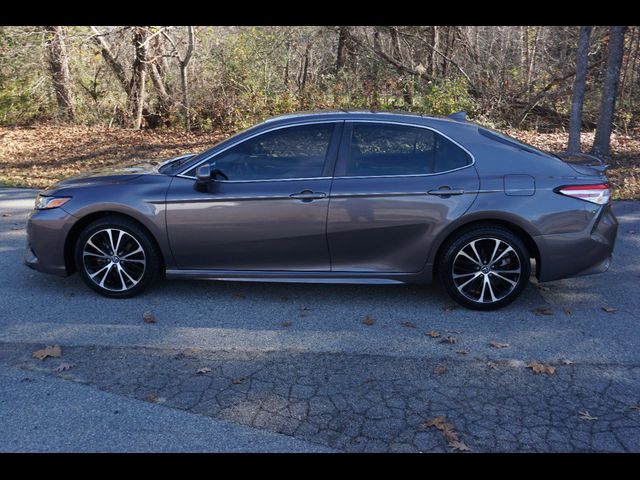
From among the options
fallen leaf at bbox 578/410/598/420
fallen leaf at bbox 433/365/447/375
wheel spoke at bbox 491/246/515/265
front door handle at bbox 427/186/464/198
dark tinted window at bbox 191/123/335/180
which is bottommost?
fallen leaf at bbox 578/410/598/420

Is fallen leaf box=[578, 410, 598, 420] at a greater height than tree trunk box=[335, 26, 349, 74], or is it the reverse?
tree trunk box=[335, 26, 349, 74]

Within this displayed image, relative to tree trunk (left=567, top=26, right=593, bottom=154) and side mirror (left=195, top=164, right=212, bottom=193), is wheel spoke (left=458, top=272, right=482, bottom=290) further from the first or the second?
tree trunk (left=567, top=26, right=593, bottom=154)

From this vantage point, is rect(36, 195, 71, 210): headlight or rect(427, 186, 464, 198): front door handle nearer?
rect(427, 186, 464, 198): front door handle

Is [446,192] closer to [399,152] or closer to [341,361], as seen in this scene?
[399,152]

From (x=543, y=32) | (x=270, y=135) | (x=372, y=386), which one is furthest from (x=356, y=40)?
(x=372, y=386)

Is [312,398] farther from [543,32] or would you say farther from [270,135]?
[543,32]

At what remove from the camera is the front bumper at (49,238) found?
5527 millimetres

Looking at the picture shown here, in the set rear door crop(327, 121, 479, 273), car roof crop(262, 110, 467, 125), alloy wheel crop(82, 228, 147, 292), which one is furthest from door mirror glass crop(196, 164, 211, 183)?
rear door crop(327, 121, 479, 273)

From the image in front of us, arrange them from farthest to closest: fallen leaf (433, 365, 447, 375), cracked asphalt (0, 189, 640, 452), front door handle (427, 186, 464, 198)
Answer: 1. front door handle (427, 186, 464, 198)
2. fallen leaf (433, 365, 447, 375)
3. cracked asphalt (0, 189, 640, 452)

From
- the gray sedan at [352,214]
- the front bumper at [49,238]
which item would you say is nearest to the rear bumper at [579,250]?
the gray sedan at [352,214]

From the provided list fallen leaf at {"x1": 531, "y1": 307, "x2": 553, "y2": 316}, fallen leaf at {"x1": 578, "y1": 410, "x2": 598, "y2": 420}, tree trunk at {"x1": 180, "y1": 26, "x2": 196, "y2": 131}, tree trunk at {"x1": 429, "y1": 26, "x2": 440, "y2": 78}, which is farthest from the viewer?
tree trunk at {"x1": 429, "y1": 26, "x2": 440, "y2": 78}

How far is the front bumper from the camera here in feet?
18.1

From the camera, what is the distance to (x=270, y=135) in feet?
17.8

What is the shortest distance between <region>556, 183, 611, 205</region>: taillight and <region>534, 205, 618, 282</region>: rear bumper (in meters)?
0.12
